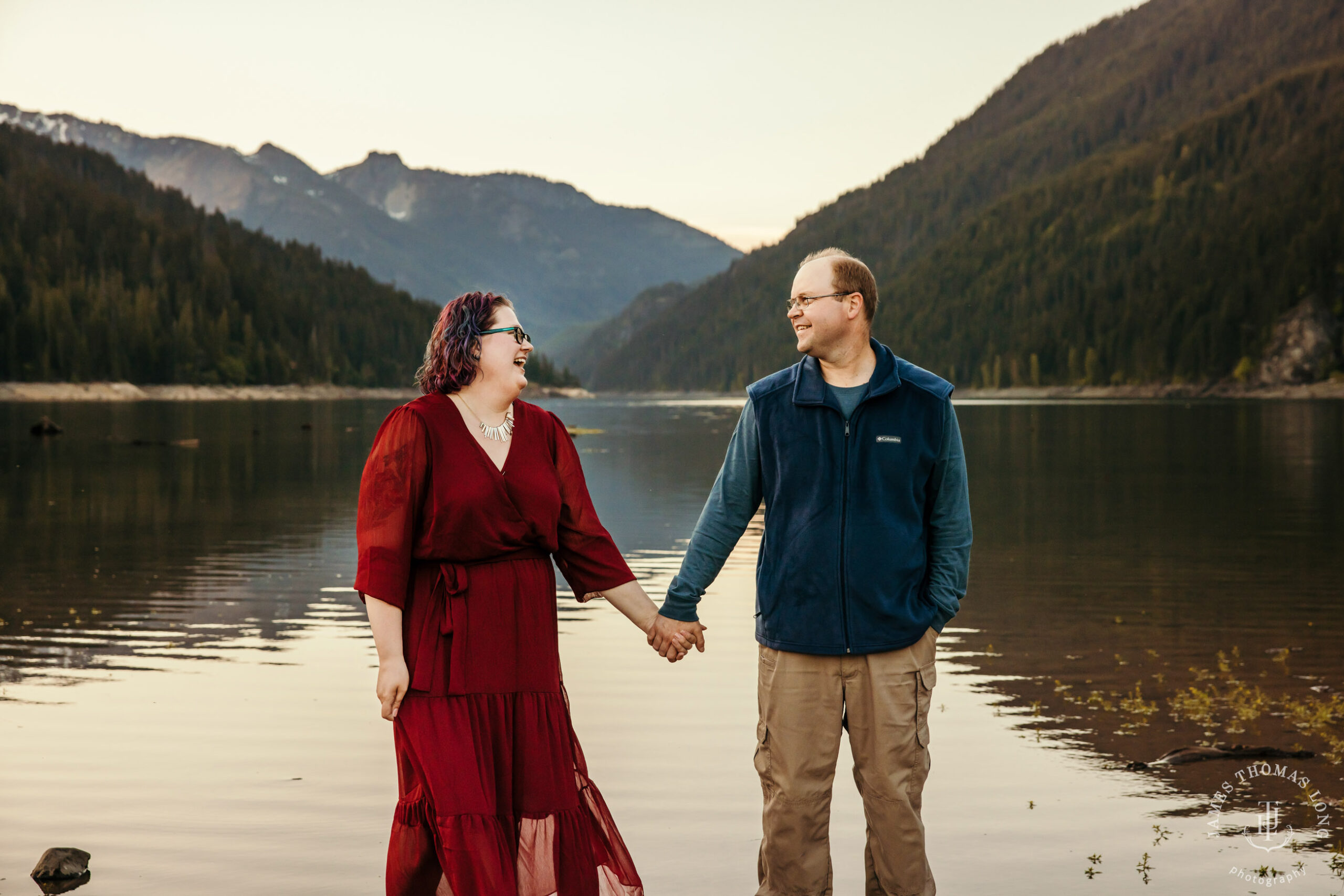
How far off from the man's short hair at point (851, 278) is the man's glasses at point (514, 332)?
3.73 feet

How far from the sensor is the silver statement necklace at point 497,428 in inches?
197

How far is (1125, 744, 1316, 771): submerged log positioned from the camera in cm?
867

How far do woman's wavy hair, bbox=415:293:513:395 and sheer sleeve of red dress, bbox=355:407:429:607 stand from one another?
23 cm

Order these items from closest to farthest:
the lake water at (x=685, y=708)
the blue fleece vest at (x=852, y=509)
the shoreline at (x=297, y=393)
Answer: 1. the blue fleece vest at (x=852, y=509)
2. the lake water at (x=685, y=708)
3. the shoreline at (x=297, y=393)

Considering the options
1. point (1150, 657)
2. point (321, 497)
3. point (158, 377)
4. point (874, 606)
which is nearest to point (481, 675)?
point (874, 606)

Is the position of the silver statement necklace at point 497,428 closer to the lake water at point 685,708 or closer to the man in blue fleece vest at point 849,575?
the man in blue fleece vest at point 849,575

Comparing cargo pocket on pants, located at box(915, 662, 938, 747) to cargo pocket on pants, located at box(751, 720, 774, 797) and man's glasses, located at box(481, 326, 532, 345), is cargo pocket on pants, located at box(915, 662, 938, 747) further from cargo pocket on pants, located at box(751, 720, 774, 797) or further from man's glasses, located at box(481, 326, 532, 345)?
man's glasses, located at box(481, 326, 532, 345)

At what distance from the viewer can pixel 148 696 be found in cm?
1102

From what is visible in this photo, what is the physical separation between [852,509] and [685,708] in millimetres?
5716

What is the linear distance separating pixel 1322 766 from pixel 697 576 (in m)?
5.17

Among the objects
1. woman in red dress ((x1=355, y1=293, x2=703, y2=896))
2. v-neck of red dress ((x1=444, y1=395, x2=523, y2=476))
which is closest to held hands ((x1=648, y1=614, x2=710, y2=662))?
woman in red dress ((x1=355, y1=293, x2=703, y2=896))

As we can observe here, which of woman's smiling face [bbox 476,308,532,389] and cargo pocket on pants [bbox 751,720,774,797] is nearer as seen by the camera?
woman's smiling face [bbox 476,308,532,389]

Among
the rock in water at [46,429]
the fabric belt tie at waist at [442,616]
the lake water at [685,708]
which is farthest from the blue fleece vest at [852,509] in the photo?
the rock in water at [46,429]

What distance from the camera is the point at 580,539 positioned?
536 cm
